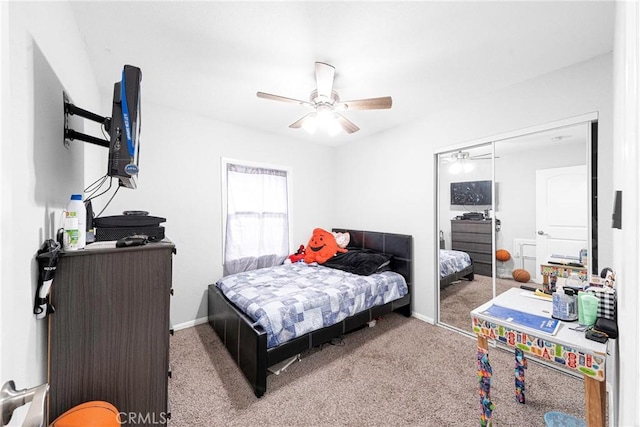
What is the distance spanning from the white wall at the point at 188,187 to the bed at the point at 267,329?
0.97ft

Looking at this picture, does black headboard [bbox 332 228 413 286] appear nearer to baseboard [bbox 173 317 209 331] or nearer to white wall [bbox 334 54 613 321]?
white wall [bbox 334 54 613 321]

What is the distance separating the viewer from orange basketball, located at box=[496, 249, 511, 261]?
8.48ft

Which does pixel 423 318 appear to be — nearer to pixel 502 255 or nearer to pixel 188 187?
pixel 502 255

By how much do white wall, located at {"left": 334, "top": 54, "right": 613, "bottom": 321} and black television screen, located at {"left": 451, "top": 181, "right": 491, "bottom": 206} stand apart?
266mm

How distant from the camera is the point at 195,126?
3090 millimetres

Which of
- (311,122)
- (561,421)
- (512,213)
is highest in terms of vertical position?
(311,122)

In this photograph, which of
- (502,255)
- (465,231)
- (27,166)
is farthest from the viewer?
(465,231)

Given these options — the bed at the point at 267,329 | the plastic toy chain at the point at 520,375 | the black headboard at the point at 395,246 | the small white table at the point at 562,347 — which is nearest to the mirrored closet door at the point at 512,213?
the black headboard at the point at 395,246

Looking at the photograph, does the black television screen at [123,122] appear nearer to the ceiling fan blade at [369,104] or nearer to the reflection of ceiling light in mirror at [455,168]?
the ceiling fan blade at [369,104]

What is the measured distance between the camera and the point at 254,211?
3.58 metres

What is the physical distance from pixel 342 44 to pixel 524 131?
1946mm

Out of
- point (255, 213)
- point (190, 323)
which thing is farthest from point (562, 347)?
point (190, 323)

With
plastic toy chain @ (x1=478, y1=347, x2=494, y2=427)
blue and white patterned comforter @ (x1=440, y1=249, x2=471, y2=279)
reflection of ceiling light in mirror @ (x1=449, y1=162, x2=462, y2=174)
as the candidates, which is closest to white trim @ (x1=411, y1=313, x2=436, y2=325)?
blue and white patterned comforter @ (x1=440, y1=249, x2=471, y2=279)

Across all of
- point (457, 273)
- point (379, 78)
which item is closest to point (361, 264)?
point (457, 273)
